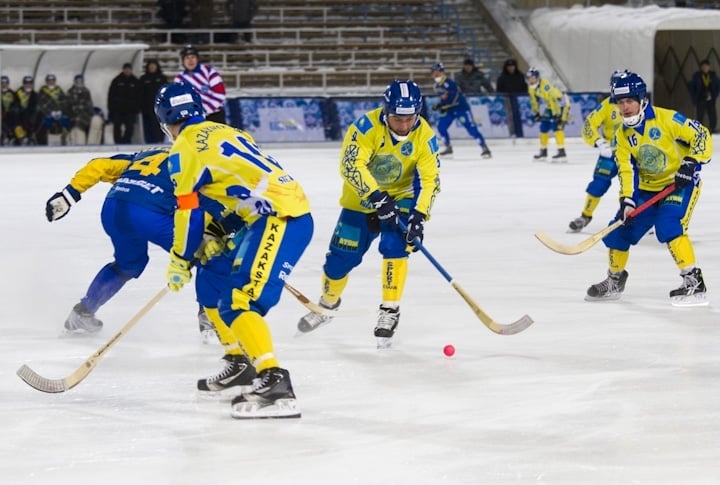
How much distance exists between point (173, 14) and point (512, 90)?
20.6ft

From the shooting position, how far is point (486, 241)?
10.6 m

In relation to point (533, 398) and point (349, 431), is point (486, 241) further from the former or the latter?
point (349, 431)

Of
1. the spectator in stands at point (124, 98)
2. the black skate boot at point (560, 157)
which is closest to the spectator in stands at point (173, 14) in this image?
the spectator in stands at point (124, 98)

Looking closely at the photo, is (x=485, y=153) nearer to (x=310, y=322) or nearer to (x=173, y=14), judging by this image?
(x=173, y=14)

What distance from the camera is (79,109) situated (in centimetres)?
2044

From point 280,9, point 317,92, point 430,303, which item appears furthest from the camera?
point 280,9

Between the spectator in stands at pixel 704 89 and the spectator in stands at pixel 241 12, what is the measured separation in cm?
780

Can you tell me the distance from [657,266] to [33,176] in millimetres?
8484

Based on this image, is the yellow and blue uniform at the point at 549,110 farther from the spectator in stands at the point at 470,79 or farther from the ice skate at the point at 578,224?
the ice skate at the point at 578,224

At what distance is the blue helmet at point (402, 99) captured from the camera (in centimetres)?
643

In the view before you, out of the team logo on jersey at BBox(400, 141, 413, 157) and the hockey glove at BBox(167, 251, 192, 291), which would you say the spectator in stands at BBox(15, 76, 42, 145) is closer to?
the team logo on jersey at BBox(400, 141, 413, 157)

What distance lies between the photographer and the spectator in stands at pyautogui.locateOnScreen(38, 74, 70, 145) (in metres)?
20.2

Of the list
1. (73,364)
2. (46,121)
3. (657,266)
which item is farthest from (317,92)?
(73,364)

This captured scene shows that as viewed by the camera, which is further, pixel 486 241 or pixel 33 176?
pixel 33 176
